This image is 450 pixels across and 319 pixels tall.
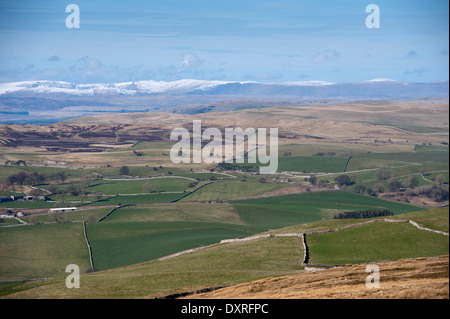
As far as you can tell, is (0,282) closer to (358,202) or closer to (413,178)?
(358,202)

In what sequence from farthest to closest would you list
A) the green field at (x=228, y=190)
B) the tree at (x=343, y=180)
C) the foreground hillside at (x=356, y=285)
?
1. the tree at (x=343, y=180)
2. the green field at (x=228, y=190)
3. the foreground hillside at (x=356, y=285)

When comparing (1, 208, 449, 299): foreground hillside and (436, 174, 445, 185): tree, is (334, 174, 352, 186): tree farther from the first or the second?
(1, 208, 449, 299): foreground hillside

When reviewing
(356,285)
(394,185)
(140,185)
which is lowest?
(140,185)

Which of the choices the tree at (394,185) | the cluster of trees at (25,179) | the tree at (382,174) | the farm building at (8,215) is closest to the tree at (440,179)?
the tree at (394,185)

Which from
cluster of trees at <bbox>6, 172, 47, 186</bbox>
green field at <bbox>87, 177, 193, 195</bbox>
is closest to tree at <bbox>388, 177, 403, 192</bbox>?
green field at <bbox>87, 177, 193, 195</bbox>

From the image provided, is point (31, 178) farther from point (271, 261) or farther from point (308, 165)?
point (271, 261)

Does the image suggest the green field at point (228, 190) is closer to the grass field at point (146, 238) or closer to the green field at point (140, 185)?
the green field at point (140, 185)

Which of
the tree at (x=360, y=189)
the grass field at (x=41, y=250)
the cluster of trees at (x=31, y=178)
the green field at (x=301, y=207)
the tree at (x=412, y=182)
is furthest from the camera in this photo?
the cluster of trees at (x=31, y=178)

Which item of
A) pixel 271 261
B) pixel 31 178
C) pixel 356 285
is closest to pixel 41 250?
pixel 271 261
